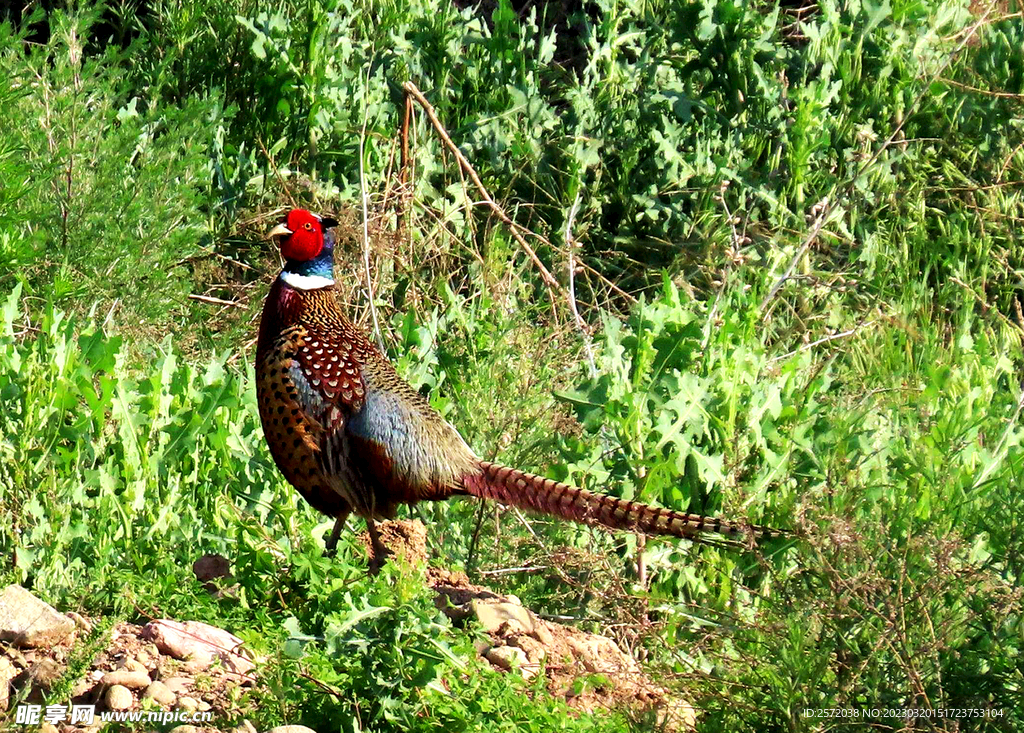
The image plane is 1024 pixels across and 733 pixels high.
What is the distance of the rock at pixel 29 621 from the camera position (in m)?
3.55

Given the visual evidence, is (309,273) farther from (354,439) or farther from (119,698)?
(119,698)

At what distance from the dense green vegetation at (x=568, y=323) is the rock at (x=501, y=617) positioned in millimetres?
171

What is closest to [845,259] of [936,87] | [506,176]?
[936,87]

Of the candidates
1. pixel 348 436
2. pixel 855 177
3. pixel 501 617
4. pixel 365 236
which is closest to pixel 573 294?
pixel 365 236

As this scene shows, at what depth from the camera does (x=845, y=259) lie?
679cm

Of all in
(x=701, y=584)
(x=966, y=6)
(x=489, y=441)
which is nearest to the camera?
(x=701, y=584)

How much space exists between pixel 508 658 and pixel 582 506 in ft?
1.81

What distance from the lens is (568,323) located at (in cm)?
591

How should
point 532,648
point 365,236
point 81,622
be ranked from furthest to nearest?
1. point 365,236
2. point 532,648
3. point 81,622

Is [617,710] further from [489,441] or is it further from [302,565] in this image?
[489,441]

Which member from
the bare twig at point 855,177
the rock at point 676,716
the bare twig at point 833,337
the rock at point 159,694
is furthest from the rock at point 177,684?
the bare twig at point 855,177

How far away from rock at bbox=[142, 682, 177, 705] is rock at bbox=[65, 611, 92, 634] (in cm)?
35

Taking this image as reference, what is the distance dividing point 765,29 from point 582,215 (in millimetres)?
1221

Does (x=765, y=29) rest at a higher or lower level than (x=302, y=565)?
higher
